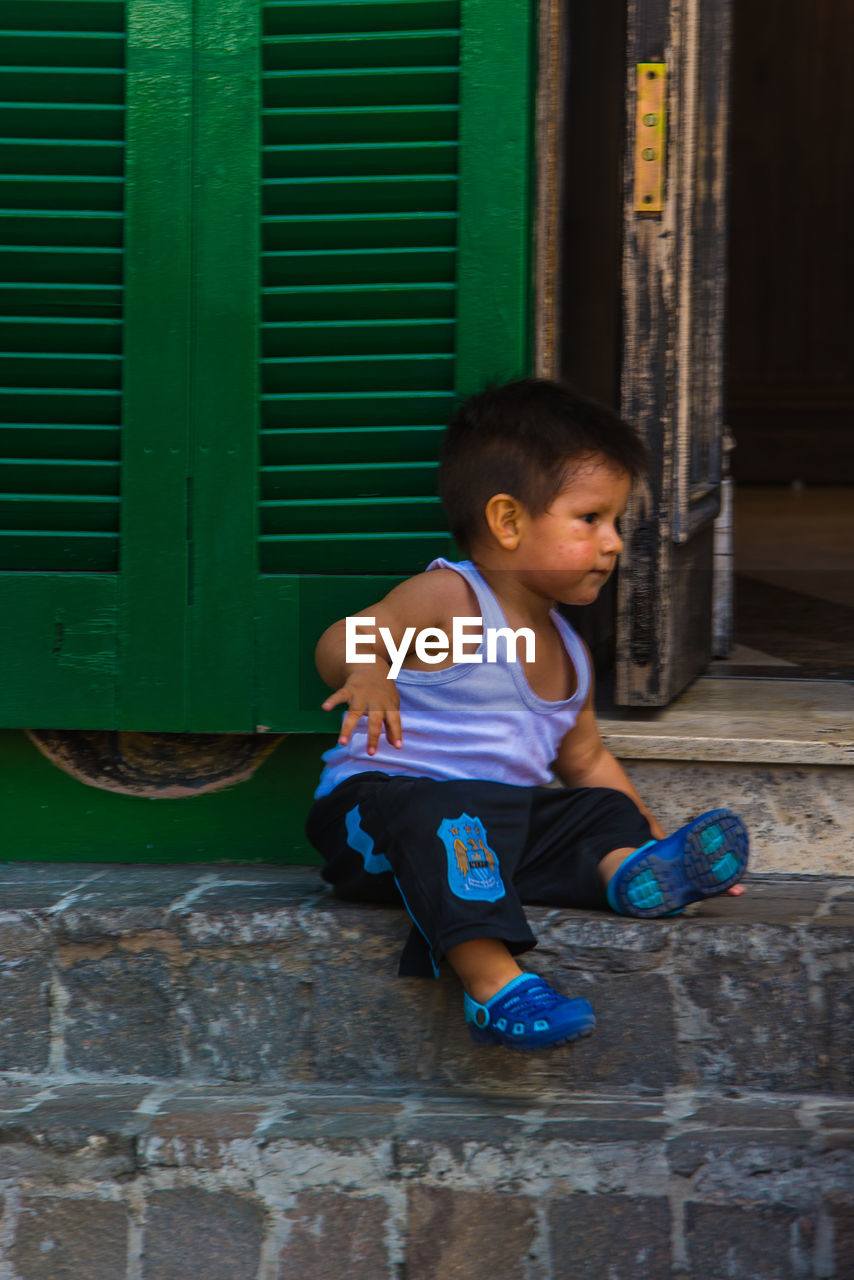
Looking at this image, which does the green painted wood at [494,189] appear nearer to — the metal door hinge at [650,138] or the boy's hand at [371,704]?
the metal door hinge at [650,138]

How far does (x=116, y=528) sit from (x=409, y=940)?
96cm

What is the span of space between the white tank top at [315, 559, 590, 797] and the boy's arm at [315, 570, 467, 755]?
0.17 ft

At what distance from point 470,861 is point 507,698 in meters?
0.36

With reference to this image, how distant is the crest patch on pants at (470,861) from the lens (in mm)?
2139

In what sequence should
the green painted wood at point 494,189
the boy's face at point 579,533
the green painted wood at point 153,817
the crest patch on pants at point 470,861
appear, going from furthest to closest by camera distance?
the green painted wood at point 153,817, the green painted wood at point 494,189, the boy's face at point 579,533, the crest patch on pants at point 470,861

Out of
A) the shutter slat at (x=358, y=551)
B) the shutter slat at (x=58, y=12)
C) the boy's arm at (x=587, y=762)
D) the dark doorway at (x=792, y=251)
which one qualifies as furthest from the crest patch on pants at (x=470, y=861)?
the dark doorway at (x=792, y=251)

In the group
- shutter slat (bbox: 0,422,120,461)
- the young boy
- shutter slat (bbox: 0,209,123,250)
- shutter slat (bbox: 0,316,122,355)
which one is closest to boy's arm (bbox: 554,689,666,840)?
the young boy

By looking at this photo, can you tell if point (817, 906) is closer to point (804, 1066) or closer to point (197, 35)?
point (804, 1066)

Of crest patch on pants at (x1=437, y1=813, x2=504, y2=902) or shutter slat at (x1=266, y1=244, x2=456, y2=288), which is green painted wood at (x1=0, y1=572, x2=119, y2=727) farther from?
crest patch on pants at (x1=437, y1=813, x2=504, y2=902)

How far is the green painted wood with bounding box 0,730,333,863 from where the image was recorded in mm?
2785

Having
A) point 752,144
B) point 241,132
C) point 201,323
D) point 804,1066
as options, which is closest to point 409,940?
point 804,1066

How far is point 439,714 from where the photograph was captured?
8.00 feet

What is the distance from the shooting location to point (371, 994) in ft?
7.72

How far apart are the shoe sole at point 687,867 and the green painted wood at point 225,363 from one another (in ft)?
2.57
